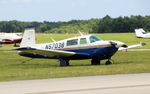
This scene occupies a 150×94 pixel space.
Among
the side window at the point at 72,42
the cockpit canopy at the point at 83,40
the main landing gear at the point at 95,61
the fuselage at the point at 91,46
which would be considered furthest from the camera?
the side window at the point at 72,42

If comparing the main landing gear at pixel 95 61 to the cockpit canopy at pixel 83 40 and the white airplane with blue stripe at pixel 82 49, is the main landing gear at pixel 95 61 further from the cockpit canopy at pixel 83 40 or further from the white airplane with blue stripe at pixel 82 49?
the cockpit canopy at pixel 83 40

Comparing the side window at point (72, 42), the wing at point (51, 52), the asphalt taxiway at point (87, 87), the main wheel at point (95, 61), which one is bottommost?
the main wheel at point (95, 61)

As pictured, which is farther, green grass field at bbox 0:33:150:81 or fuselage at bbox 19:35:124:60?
fuselage at bbox 19:35:124:60

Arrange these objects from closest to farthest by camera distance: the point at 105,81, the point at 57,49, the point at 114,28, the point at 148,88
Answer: the point at 148,88 → the point at 105,81 → the point at 57,49 → the point at 114,28

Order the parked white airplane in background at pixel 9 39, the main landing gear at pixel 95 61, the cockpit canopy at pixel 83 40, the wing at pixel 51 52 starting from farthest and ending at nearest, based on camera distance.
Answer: the parked white airplane in background at pixel 9 39 < the main landing gear at pixel 95 61 < the cockpit canopy at pixel 83 40 < the wing at pixel 51 52

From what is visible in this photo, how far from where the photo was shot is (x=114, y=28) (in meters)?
168

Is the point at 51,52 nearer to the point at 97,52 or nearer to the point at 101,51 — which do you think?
the point at 97,52

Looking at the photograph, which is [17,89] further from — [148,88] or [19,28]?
[19,28]

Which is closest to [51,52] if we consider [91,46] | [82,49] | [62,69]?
[82,49]

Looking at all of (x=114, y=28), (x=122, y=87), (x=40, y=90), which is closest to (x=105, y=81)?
(x=122, y=87)

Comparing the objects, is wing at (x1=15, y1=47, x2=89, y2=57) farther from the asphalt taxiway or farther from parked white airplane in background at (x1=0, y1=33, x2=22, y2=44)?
parked white airplane in background at (x1=0, y1=33, x2=22, y2=44)

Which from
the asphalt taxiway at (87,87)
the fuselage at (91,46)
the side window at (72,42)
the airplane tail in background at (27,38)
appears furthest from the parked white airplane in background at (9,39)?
the asphalt taxiway at (87,87)

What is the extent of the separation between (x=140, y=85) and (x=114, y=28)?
514 feet

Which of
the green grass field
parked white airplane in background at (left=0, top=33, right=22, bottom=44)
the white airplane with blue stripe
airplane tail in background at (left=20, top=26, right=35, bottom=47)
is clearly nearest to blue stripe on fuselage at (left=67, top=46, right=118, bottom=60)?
the white airplane with blue stripe
